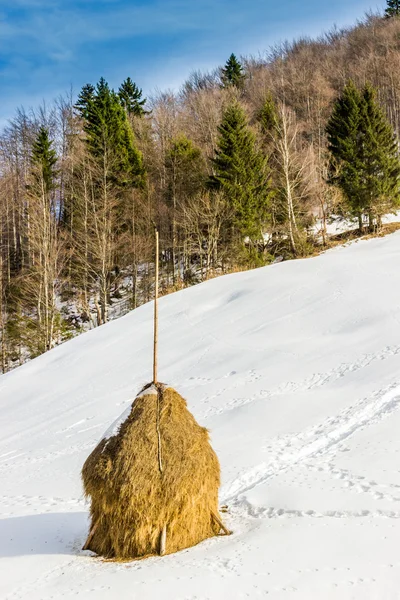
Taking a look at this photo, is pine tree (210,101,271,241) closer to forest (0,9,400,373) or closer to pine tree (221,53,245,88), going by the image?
forest (0,9,400,373)

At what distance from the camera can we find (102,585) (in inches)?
155

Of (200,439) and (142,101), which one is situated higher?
(142,101)

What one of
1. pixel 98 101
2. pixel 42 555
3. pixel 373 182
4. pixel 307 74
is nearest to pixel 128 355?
pixel 42 555

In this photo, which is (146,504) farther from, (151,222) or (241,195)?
(151,222)

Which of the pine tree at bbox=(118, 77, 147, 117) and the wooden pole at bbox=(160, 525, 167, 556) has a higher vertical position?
the pine tree at bbox=(118, 77, 147, 117)

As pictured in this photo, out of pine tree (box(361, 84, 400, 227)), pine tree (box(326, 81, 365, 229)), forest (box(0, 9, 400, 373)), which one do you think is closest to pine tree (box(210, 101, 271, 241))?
forest (box(0, 9, 400, 373))

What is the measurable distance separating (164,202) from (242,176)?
7098mm

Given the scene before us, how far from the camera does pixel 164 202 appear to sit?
31062 millimetres

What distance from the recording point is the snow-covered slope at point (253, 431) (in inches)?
153

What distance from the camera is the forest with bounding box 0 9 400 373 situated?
83.8 feet

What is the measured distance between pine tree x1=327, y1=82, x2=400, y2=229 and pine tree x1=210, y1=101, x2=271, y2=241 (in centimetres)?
581

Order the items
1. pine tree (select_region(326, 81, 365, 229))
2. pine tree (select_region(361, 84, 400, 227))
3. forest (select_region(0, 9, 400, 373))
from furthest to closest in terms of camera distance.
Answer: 1. pine tree (select_region(326, 81, 365, 229))
2. pine tree (select_region(361, 84, 400, 227))
3. forest (select_region(0, 9, 400, 373))

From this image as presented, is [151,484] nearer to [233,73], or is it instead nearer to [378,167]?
[378,167]

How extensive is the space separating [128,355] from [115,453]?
1044cm
